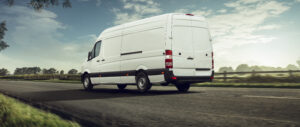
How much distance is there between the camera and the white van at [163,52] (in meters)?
9.53

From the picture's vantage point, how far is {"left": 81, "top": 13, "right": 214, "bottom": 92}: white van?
375 inches

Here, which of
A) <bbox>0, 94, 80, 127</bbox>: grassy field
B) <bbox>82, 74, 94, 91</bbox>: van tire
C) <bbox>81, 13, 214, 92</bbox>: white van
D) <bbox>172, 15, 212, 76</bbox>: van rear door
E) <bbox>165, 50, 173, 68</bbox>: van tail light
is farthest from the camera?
<bbox>82, 74, 94, 91</bbox>: van tire

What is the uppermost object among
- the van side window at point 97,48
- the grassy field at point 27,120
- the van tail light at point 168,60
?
the van side window at point 97,48

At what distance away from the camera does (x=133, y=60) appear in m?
10.5

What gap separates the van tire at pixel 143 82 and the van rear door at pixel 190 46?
1.19 meters

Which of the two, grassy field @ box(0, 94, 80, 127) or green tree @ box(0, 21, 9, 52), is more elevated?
green tree @ box(0, 21, 9, 52)

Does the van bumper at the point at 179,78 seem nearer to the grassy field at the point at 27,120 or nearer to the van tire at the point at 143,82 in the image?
the van tire at the point at 143,82

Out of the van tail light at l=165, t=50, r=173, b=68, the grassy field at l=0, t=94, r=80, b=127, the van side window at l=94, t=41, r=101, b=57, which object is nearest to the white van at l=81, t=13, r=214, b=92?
the van tail light at l=165, t=50, r=173, b=68

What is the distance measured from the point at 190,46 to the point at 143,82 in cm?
216

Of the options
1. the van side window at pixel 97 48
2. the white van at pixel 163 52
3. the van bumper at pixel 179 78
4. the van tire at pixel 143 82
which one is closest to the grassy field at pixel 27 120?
the van bumper at pixel 179 78

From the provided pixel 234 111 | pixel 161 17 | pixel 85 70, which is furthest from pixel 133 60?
pixel 234 111

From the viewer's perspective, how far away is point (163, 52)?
9.45 meters

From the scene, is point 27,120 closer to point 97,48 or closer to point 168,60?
point 168,60

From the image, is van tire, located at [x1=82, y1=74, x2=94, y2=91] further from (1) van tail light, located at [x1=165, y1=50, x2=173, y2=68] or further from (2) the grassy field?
(2) the grassy field
